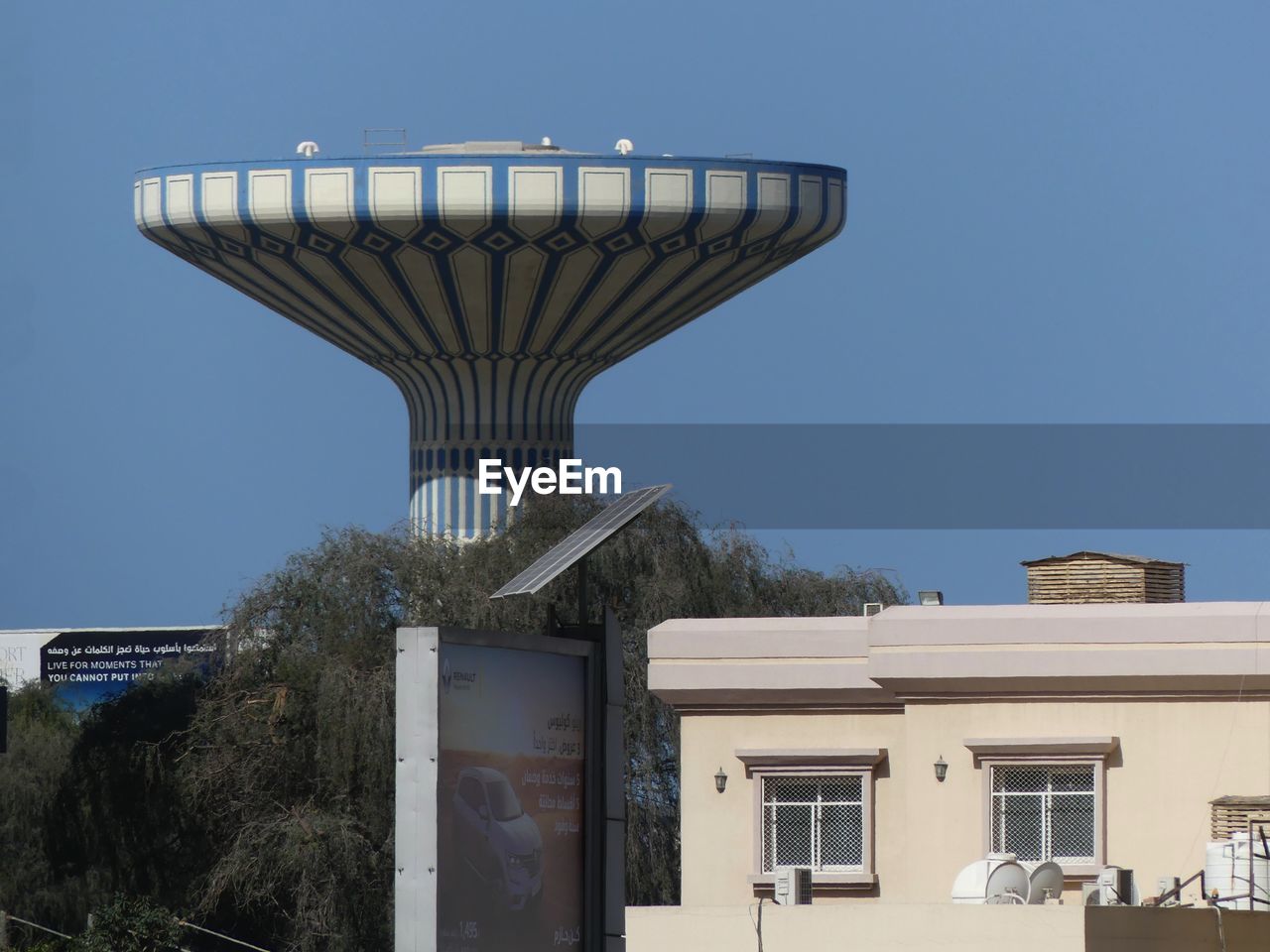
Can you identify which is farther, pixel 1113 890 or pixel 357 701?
pixel 357 701

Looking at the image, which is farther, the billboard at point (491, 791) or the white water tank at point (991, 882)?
the white water tank at point (991, 882)

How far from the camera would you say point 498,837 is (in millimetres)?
16859

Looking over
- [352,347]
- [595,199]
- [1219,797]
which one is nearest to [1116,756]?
[1219,797]

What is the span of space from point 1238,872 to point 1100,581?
7.65 m

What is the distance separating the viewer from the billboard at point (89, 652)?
8394 centimetres

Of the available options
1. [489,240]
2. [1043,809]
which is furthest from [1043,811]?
[489,240]

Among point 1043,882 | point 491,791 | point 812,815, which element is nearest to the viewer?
point 491,791

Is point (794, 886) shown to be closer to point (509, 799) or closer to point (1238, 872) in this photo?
point (1238, 872)

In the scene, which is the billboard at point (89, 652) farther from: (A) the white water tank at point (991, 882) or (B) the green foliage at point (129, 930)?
(A) the white water tank at point (991, 882)

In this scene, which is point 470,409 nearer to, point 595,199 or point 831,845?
point 595,199

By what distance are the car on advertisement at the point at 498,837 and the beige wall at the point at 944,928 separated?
8566 millimetres

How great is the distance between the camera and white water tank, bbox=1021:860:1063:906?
2717cm

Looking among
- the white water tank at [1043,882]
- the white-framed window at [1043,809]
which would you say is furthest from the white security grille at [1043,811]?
the white water tank at [1043,882]

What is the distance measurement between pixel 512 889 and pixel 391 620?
108 feet
